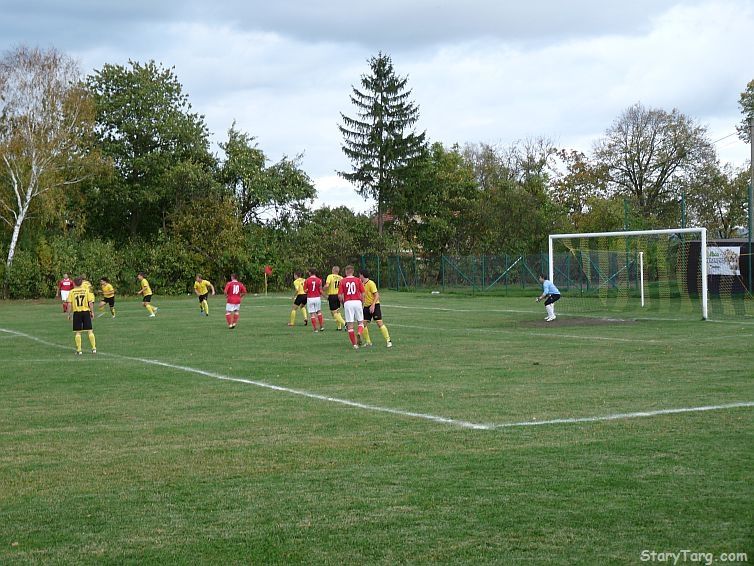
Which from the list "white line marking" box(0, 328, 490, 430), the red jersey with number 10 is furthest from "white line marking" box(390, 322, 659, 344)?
"white line marking" box(0, 328, 490, 430)

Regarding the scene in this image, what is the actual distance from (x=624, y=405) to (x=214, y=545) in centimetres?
675

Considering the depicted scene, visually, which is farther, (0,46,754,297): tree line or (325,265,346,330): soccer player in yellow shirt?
(0,46,754,297): tree line

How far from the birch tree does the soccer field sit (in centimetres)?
3750

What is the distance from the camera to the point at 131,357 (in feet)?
62.1

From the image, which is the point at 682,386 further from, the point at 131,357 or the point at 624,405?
the point at 131,357

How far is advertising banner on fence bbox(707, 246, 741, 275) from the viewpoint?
37.5 meters

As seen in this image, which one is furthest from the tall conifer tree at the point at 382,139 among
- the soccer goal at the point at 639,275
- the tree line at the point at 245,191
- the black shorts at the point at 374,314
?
the black shorts at the point at 374,314

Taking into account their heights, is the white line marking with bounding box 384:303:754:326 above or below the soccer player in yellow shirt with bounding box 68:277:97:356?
below

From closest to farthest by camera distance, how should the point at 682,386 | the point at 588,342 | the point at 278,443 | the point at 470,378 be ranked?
the point at 278,443
the point at 682,386
the point at 470,378
the point at 588,342

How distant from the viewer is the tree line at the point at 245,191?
52938 millimetres

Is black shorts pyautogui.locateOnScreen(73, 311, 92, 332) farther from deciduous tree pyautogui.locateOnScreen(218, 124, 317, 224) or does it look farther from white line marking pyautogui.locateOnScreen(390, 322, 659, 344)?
deciduous tree pyautogui.locateOnScreen(218, 124, 317, 224)

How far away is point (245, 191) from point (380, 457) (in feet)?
174

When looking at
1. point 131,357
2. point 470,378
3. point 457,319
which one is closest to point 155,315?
point 457,319

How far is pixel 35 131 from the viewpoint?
5253 centimetres
